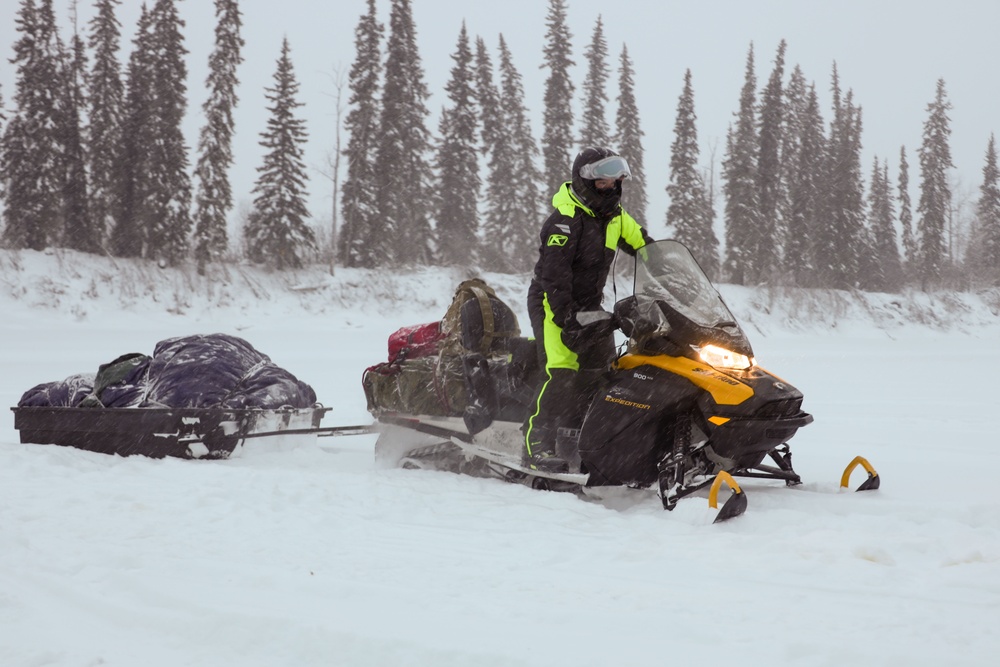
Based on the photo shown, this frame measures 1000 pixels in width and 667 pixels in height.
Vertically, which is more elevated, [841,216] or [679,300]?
[841,216]

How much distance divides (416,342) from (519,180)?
85.2 ft

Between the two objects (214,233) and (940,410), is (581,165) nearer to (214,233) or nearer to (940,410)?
(940,410)

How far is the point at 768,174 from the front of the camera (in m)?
33.0

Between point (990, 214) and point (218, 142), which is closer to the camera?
point (218, 142)

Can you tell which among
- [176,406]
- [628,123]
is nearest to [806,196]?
[628,123]

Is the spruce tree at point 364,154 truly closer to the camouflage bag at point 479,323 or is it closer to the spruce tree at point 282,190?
the spruce tree at point 282,190

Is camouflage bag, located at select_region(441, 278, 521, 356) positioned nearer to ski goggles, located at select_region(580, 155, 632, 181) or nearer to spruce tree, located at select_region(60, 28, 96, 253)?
ski goggles, located at select_region(580, 155, 632, 181)

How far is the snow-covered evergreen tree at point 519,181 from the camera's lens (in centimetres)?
2986

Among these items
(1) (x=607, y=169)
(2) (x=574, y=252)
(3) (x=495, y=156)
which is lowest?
(2) (x=574, y=252)

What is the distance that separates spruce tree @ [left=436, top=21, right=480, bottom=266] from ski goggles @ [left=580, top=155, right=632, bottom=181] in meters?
23.8

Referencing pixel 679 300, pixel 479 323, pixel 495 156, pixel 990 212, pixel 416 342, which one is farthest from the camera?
pixel 990 212

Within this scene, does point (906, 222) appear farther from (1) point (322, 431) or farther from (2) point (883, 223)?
(1) point (322, 431)

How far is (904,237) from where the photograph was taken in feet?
143

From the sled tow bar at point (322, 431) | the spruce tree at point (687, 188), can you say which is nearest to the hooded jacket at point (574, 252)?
the sled tow bar at point (322, 431)
